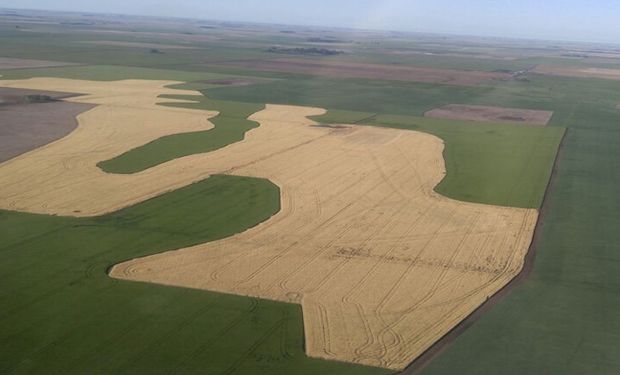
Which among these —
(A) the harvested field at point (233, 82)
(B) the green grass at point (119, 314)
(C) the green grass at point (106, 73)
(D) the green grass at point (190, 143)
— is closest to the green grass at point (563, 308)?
(B) the green grass at point (119, 314)

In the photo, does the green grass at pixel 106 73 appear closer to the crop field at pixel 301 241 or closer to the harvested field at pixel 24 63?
the harvested field at pixel 24 63

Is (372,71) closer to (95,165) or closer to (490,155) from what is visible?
(490,155)

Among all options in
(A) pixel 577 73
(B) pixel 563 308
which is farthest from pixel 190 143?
(A) pixel 577 73

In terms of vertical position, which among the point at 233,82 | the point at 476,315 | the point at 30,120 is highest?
the point at 476,315

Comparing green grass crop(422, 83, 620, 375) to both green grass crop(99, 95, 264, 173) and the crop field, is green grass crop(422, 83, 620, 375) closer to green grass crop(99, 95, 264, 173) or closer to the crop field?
the crop field

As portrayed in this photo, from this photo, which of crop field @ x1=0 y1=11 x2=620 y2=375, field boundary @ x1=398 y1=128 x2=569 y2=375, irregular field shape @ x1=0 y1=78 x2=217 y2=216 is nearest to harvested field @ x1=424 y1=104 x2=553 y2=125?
crop field @ x1=0 y1=11 x2=620 y2=375
